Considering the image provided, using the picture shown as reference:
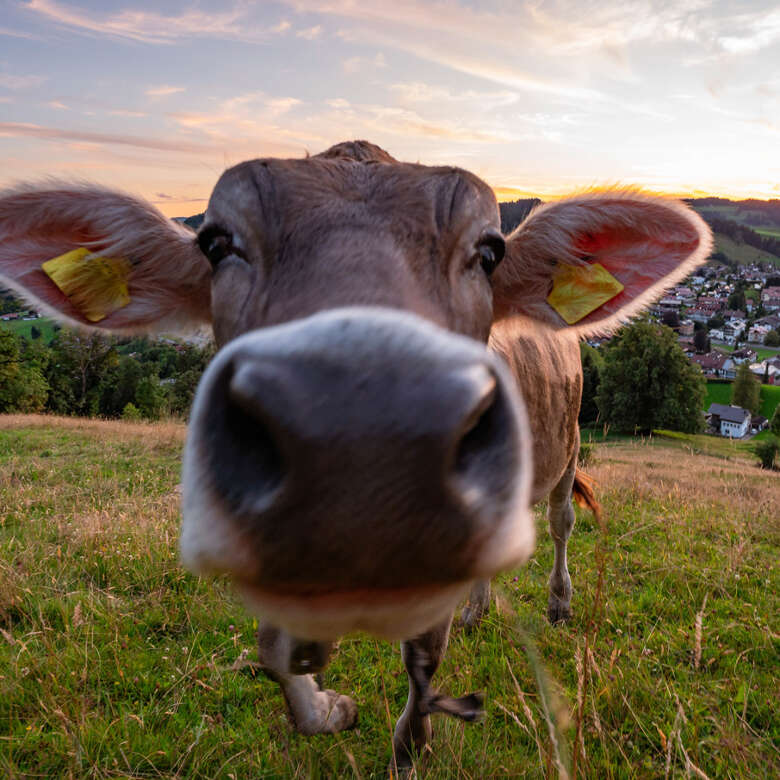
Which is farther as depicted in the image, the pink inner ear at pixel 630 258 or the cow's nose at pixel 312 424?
the pink inner ear at pixel 630 258

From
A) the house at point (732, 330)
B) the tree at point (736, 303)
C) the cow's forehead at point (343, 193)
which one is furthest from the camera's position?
the tree at point (736, 303)

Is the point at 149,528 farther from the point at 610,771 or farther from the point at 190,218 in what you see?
the point at 610,771

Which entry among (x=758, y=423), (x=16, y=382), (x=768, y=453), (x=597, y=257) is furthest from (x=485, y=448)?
(x=758, y=423)

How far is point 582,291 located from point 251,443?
2.51m

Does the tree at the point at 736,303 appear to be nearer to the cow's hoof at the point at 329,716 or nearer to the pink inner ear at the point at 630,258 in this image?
the pink inner ear at the point at 630,258

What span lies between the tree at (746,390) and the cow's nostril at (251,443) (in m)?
89.3

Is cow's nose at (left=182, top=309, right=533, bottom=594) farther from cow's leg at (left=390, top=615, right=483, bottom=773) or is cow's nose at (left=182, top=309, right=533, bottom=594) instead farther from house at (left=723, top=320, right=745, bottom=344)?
house at (left=723, top=320, right=745, bottom=344)

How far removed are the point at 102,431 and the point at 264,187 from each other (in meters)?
14.3

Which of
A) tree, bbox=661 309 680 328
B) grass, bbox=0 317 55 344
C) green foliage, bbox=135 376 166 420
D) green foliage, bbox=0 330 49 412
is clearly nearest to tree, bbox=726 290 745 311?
tree, bbox=661 309 680 328

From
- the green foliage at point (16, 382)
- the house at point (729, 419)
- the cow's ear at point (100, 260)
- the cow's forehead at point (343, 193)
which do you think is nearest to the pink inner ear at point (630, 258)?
the cow's forehead at point (343, 193)

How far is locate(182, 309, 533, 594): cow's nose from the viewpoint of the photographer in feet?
3.26

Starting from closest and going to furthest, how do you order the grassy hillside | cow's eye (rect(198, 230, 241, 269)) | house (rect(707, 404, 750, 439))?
Result: cow's eye (rect(198, 230, 241, 269)), house (rect(707, 404, 750, 439)), the grassy hillside

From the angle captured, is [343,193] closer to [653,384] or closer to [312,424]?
[312,424]

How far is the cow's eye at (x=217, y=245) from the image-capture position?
2.17m
